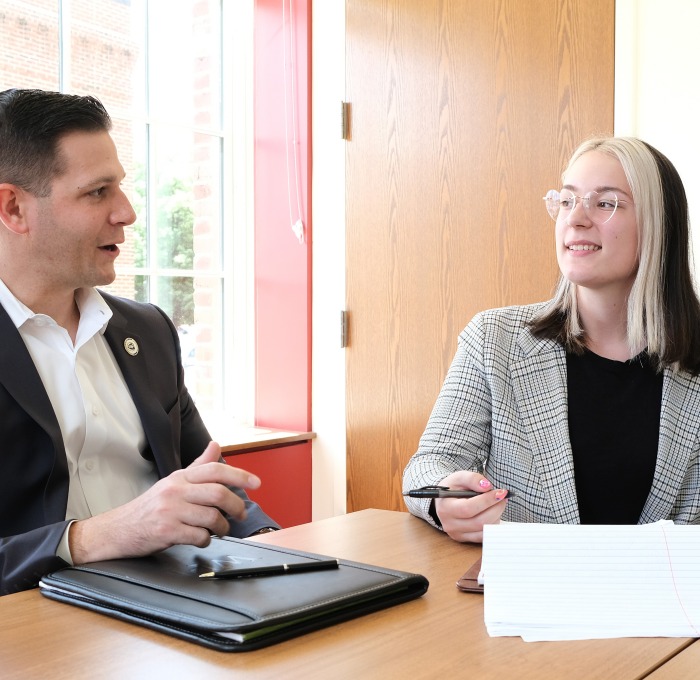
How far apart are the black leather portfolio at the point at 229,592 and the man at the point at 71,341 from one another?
1.42ft

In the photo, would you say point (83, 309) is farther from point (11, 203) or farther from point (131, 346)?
point (11, 203)

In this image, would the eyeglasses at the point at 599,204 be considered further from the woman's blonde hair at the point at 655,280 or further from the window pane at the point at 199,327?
the window pane at the point at 199,327

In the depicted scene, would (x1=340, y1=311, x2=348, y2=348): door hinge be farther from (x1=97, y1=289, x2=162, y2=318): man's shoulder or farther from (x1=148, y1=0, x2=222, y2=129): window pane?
(x1=97, y1=289, x2=162, y2=318): man's shoulder

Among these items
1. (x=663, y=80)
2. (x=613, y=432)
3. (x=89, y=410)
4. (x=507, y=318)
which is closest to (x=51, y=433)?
(x=89, y=410)

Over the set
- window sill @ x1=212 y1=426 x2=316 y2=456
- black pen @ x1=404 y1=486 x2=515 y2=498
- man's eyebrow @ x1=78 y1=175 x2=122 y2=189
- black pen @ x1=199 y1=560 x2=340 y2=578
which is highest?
man's eyebrow @ x1=78 y1=175 x2=122 y2=189

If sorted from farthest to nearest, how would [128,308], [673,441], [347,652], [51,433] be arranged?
[128,308]
[673,441]
[51,433]
[347,652]

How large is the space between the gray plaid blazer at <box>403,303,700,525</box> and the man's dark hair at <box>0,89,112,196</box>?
886 mm

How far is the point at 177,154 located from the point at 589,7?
1588 mm

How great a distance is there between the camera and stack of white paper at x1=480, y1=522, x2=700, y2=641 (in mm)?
963

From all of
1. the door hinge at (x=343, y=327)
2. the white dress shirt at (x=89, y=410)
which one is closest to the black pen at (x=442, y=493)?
the white dress shirt at (x=89, y=410)

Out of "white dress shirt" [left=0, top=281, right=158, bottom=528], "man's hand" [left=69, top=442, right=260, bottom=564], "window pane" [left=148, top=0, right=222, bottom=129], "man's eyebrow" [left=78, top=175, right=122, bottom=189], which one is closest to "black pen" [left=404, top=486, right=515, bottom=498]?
"man's hand" [left=69, top=442, right=260, bottom=564]

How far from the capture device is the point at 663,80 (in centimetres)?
250

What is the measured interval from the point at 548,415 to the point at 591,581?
661 millimetres

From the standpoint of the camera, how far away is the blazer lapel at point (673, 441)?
1.63 metres
